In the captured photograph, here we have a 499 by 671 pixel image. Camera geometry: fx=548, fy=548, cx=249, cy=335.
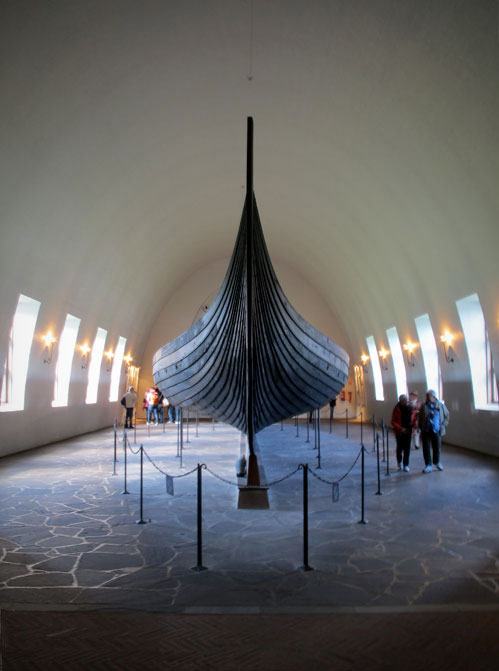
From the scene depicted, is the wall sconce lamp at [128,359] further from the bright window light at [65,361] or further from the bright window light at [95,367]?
the bright window light at [65,361]

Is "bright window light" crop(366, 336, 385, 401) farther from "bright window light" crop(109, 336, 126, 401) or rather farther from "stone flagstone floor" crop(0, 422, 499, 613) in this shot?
"stone flagstone floor" crop(0, 422, 499, 613)

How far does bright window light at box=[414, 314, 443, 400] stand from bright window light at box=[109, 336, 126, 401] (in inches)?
459

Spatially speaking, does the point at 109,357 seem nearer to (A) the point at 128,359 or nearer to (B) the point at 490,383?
(A) the point at 128,359

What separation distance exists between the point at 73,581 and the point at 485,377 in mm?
11411

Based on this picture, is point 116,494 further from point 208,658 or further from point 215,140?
point 215,140

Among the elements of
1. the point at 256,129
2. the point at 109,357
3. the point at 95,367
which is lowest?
the point at 95,367

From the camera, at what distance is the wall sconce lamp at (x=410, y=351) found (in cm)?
1699

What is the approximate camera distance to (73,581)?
4.53 metres

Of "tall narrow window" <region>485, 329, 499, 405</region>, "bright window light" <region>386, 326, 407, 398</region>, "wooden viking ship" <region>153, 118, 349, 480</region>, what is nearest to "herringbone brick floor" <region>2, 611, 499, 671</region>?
"wooden viking ship" <region>153, 118, 349, 480</region>

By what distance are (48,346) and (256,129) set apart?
7.62 meters

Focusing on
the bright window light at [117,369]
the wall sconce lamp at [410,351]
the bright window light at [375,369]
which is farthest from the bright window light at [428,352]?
the bright window light at [117,369]

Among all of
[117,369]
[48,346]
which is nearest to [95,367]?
[117,369]

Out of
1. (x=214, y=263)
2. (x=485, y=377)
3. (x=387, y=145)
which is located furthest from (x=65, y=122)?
(x=214, y=263)

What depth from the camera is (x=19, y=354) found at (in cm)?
1335
